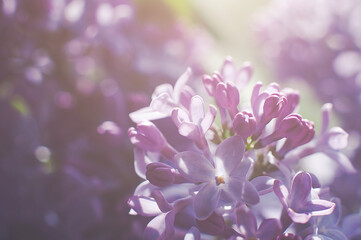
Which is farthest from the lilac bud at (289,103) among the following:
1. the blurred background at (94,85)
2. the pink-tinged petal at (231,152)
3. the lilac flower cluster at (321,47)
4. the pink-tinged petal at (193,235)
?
the lilac flower cluster at (321,47)

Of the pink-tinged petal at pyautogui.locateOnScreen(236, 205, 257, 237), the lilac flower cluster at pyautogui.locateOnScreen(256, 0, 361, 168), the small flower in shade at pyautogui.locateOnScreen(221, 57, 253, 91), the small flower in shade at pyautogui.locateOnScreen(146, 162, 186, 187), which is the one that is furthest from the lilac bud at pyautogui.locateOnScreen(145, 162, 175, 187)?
the lilac flower cluster at pyautogui.locateOnScreen(256, 0, 361, 168)

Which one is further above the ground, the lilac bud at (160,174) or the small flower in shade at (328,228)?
the lilac bud at (160,174)

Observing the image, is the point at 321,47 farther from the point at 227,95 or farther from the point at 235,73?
the point at 227,95

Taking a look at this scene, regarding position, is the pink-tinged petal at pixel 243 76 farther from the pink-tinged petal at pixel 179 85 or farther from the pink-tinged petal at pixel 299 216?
the pink-tinged petal at pixel 299 216

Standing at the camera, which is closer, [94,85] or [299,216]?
[299,216]

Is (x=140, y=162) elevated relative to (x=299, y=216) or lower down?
elevated

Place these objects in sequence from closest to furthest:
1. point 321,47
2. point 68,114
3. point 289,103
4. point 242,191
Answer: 1. point 242,191
2. point 289,103
3. point 68,114
4. point 321,47

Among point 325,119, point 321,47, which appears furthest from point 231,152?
point 321,47

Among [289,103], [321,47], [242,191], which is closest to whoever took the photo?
[242,191]

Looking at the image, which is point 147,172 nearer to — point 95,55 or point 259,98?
point 259,98
